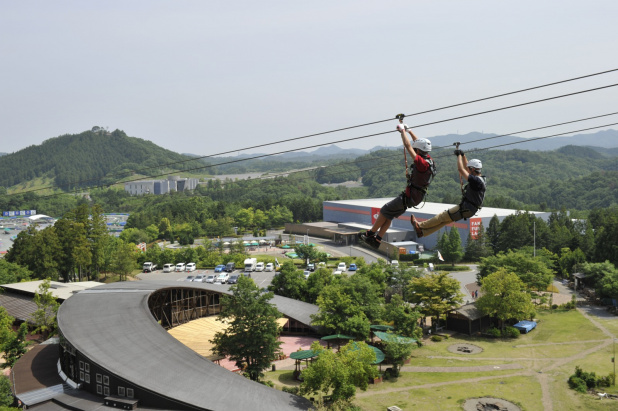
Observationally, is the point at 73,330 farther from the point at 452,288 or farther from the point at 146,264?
the point at 146,264

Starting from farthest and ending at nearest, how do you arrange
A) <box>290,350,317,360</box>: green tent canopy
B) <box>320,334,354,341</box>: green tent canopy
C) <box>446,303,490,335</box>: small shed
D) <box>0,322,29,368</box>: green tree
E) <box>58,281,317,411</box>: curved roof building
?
<box>446,303,490,335</box>: small shed → <box>320,334,354,341</box>: green tent canopy → <box>0,322,29,368</box>: green tree → <box>290,350,317,360</box>: green tent canopy → <box>58,281,317,411</box>: curved roof building

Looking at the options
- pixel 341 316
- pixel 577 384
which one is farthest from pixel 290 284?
pixel 577 384

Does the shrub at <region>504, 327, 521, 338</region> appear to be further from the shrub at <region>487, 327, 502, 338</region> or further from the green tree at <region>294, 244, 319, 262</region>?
the green tree at <region>294, 244, 319, 262</region>

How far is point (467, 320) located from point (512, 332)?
3.05 metres

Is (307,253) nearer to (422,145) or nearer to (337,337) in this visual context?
(337,337)

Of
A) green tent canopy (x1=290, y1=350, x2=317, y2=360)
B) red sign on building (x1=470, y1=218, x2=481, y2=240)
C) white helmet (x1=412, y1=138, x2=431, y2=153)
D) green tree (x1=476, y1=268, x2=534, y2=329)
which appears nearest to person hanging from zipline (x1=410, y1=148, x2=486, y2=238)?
white helmet (x1=412, y1=138, x2=431, y2=153)

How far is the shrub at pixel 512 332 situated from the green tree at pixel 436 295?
3764 millimetres

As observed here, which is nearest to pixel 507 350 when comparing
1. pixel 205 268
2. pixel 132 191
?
pixel 205 268

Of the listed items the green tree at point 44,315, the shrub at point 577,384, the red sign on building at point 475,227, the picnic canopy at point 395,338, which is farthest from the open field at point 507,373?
the red sign on building at point 475,227

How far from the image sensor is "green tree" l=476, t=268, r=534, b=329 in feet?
106

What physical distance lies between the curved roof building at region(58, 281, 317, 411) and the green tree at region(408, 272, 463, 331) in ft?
53.2

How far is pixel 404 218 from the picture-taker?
68688 millimetres

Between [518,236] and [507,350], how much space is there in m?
29.9

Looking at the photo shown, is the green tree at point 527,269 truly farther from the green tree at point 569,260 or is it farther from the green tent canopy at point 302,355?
the green tent canopy at point 302,355
